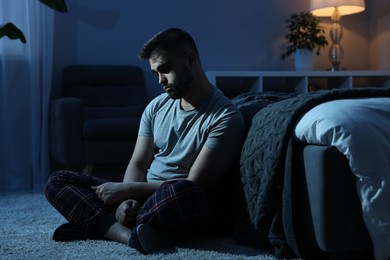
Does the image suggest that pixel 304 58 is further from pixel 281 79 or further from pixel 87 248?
pixel 87 248

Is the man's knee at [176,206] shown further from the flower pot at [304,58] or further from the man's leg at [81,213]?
the flower pot at [304,58]

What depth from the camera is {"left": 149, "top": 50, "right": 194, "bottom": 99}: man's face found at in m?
1.54

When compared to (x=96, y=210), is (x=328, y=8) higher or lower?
higher

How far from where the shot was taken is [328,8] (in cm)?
382

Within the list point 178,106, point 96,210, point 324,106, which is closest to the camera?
point 324,106

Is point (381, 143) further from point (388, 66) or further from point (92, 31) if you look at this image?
point (388, 66)

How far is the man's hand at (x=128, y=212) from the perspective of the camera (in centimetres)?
148

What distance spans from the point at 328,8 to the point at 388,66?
76cm

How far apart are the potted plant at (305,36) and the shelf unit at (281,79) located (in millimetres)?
170

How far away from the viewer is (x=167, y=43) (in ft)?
5.11

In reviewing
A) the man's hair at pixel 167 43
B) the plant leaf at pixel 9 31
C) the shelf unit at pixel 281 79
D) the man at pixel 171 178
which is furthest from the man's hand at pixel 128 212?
the shelf unit at pixel 281 79

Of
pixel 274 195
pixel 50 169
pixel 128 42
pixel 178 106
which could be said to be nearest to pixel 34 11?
pixel 128 42

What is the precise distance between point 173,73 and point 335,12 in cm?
269

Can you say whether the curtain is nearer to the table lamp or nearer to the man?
the man
